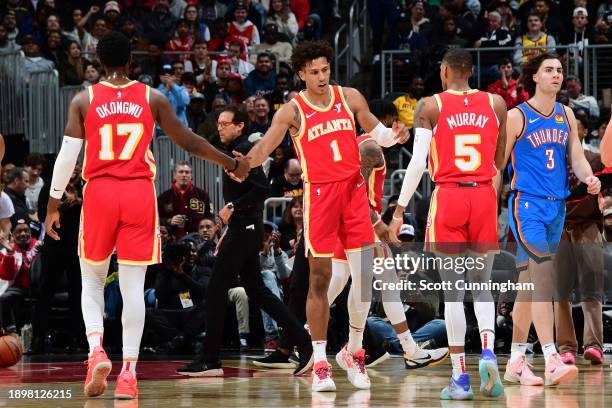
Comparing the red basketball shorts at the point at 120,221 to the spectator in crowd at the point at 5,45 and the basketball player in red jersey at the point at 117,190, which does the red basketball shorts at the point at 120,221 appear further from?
the spectator in crowd at the point at 5,45

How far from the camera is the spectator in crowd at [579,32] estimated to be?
18.6m

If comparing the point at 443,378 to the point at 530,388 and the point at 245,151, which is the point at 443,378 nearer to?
the point at 530,388

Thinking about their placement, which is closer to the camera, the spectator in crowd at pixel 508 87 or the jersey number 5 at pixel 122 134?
the jersey number 5 at pixel 122 134

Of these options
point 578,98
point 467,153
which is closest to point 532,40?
point 578,98

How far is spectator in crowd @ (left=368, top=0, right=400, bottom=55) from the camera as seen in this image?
19.9 m

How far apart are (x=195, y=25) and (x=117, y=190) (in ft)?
40.4

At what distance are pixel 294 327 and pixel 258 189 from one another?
1211 millimetres

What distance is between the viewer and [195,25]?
2008 centimetres

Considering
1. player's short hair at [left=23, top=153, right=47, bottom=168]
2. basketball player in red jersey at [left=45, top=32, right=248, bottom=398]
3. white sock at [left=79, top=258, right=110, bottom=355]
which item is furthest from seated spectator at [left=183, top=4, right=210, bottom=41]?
white sock at [left=79, top=258, right=110, bottom=355]

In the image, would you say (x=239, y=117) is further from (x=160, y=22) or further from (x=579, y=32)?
(x=160, y=22)

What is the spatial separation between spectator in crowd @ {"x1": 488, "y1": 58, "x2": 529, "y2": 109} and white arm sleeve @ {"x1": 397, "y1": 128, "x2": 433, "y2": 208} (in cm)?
882

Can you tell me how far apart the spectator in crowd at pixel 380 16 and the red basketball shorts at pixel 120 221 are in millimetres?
12182

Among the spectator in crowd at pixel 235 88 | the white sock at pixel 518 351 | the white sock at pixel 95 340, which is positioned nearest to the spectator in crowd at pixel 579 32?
the spectator in crowd at pixel 235 88

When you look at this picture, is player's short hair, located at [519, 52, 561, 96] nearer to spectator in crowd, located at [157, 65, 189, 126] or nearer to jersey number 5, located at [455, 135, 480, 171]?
jersey number 5, located at [455, 135, 480, 171]
